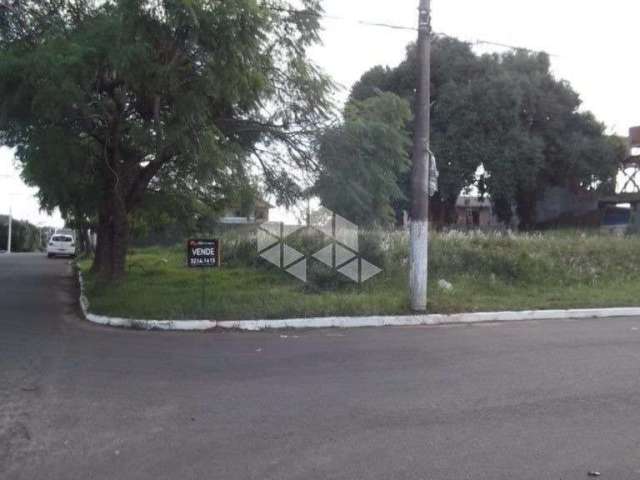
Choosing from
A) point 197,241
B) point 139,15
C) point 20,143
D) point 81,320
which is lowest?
point 81,320

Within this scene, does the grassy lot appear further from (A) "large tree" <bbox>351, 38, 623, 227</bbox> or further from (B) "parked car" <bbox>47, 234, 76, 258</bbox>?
(B) "parked car" <bbox>47, 234, 76, 258</bbox>

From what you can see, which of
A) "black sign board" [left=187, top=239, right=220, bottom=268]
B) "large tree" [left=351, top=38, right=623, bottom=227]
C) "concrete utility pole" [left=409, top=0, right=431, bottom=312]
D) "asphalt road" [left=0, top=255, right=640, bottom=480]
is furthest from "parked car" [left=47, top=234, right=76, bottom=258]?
"concrete utility pole" [left=409, top=0, right=431, bottom=312]

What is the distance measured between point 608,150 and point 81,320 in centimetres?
2976

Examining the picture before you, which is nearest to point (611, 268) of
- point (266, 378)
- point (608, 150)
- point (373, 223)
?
point (373, 223)

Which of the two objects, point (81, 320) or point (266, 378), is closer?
point (266, 378)

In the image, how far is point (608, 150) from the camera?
34125mm

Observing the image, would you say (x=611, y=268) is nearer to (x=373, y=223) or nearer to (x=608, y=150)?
(x=373, y=223)

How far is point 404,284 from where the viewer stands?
14352 mm

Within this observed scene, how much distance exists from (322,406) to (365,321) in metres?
5.25

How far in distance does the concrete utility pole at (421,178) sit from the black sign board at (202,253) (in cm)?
351

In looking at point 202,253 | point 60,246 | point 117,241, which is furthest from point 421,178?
point 60,246

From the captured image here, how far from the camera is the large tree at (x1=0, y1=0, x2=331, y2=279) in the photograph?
1055cm

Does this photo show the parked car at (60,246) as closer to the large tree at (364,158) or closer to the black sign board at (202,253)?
the large tree at (364,158)

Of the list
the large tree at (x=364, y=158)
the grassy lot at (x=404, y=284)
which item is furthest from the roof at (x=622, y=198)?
the large tree at (x=364, y=158)
